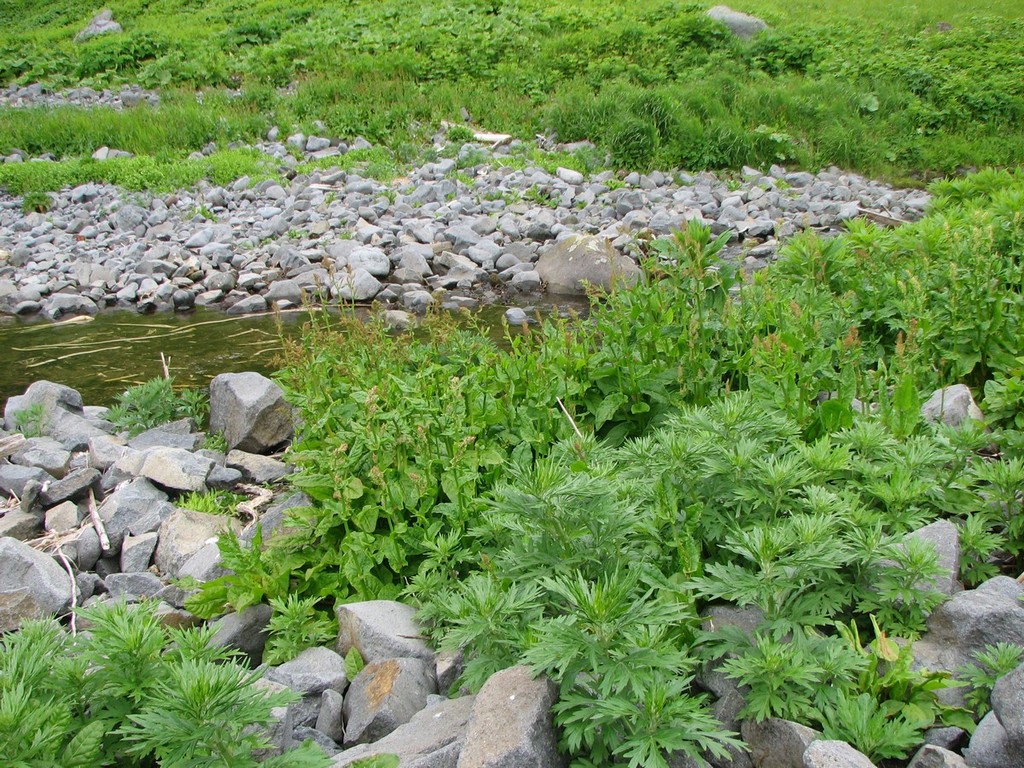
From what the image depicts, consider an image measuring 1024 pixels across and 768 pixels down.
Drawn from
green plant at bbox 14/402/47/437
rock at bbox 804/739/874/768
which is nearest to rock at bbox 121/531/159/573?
green plant at bbox 14/402/47/437

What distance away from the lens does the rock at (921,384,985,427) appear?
3588 mm

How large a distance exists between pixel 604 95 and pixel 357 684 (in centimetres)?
1363

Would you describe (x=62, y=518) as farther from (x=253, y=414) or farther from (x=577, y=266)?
(x=577, y=266)

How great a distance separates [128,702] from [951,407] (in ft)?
10.8

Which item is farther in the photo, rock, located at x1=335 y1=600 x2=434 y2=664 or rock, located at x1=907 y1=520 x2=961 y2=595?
rock, located at x1=335 y1=600 x2=434 y2=664

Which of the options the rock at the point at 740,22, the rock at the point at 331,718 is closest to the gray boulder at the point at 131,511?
the rock at the point at 331,718

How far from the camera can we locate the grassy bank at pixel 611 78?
14.2 meters

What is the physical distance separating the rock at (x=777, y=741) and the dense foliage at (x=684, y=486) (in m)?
0.05

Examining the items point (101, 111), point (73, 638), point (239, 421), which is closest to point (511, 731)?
point (73, 638)

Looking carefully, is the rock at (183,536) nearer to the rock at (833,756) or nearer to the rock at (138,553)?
the rock at (138,553)

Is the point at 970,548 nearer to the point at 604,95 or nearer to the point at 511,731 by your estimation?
the point at 511,731

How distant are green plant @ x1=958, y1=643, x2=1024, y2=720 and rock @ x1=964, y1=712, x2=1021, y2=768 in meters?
0.09

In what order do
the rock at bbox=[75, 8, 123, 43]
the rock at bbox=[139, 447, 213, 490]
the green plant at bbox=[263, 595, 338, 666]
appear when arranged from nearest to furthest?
the green plant at bbox=[263, 595, 338, 666] < the rock at bbox=[139, 447, 213, 490] < the rock at bbox=[75, 8, 123, 43]

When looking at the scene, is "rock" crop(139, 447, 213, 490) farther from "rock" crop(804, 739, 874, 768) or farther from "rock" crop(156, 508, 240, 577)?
"rock" crop(804, 739, 874, 768)
